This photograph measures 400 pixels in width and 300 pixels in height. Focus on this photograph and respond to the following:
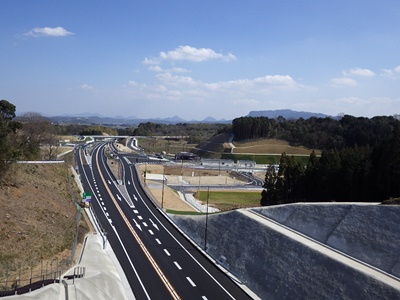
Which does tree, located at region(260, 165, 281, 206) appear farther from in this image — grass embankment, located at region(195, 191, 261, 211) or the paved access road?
the paved access road

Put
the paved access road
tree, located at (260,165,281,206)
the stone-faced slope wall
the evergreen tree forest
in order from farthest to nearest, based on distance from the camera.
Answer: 1. tree, located at (260,165,281,206)
2. the evergreen tree forest
3. the paved access road
4. the stone-faced slope wall

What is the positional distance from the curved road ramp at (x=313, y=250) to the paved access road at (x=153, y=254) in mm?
2006

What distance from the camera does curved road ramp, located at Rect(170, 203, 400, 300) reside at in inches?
824

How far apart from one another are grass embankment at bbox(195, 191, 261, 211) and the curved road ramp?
20.6m

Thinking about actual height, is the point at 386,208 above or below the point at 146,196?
above

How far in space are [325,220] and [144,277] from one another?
13630 mm

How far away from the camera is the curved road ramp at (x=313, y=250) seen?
2092cm

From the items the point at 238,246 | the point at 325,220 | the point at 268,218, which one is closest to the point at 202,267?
the point at 238,246

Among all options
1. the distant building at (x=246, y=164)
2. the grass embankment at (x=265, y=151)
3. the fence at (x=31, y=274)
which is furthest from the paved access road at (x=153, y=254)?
the grass embankment at (x=265, y=151)

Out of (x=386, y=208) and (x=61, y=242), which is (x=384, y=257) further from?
(x=61, y=242)

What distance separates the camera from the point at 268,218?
3192cm

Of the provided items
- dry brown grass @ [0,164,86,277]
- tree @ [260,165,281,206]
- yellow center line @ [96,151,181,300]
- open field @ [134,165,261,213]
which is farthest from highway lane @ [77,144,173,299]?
tree @ [260,165,281,206]

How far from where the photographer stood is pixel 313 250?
24250mm

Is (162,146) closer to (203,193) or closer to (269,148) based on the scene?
(269,148)
